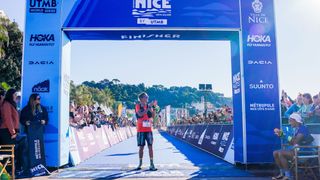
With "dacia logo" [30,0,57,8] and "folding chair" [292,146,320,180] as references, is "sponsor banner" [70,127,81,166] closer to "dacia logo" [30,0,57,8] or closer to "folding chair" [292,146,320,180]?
"dacia logo" [30,0,57,8]

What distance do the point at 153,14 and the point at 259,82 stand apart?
306 cm

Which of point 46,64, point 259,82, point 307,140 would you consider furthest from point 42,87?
point 307,140

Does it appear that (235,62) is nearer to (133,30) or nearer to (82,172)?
(133,30)

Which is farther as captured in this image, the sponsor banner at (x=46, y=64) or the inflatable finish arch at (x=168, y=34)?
the inflatable finish arch at (x=168, y=34)

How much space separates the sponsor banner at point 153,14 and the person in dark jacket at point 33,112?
1.97 metres

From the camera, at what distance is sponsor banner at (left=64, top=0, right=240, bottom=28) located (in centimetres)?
841

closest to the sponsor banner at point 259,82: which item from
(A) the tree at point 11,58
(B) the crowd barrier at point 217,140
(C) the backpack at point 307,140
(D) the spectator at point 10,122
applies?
(B) the crowd barrier at point 217,140

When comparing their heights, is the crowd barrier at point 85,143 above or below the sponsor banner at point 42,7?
below

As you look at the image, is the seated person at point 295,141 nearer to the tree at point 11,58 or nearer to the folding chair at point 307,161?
the folding chair at point 307,161

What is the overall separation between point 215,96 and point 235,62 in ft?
368

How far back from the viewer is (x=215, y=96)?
120m

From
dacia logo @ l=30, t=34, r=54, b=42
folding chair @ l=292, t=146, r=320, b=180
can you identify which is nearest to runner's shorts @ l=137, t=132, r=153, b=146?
dacia logo @ l=30, t=34, r=54, b=42

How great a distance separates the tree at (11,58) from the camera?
95.6ft

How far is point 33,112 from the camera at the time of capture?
7.74m
